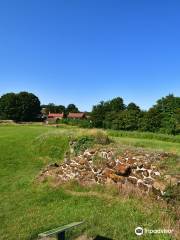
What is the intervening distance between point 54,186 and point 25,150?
43.5 ft

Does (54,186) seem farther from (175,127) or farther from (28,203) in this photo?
(175,127)

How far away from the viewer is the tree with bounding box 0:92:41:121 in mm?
104250

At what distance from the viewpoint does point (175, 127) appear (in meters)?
64.2

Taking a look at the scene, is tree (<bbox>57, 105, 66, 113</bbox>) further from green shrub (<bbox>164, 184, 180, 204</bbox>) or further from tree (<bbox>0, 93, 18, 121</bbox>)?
green shrub (<bbox>164, 184, 180, 204</bbox>)

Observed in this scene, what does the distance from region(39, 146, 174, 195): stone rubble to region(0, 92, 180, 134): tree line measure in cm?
5210

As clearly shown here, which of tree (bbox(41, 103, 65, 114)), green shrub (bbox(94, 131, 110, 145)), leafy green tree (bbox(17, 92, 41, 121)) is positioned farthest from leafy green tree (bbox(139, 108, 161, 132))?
tree (bbox(41, 103, 65, 114))

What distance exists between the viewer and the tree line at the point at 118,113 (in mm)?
68375

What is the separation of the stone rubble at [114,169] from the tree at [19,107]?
91.4 meters

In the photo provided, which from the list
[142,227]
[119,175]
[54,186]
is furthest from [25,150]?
[142,227]

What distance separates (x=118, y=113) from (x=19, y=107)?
39054mm

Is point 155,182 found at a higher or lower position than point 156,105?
lower

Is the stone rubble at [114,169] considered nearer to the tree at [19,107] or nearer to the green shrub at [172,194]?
the green shrub at [172,194]

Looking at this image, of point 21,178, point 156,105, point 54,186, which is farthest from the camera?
point 156,105
